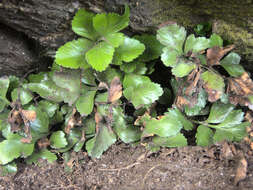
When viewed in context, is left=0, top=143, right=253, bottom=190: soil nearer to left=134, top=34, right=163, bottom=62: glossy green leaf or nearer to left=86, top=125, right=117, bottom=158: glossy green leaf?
left=86, top=125, right=117, bottom=158: glossy green leaf

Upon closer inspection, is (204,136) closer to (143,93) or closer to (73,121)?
(143,93)

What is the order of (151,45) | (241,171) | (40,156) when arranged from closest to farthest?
(241,171) → (151,45) → (40,156)

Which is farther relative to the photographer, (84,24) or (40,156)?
(40,156)

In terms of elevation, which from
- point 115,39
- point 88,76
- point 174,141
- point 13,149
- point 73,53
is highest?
point 115,39

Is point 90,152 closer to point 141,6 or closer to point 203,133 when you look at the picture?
point 203,133

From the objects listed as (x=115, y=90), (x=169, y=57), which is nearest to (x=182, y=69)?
(x=169, y=57)
